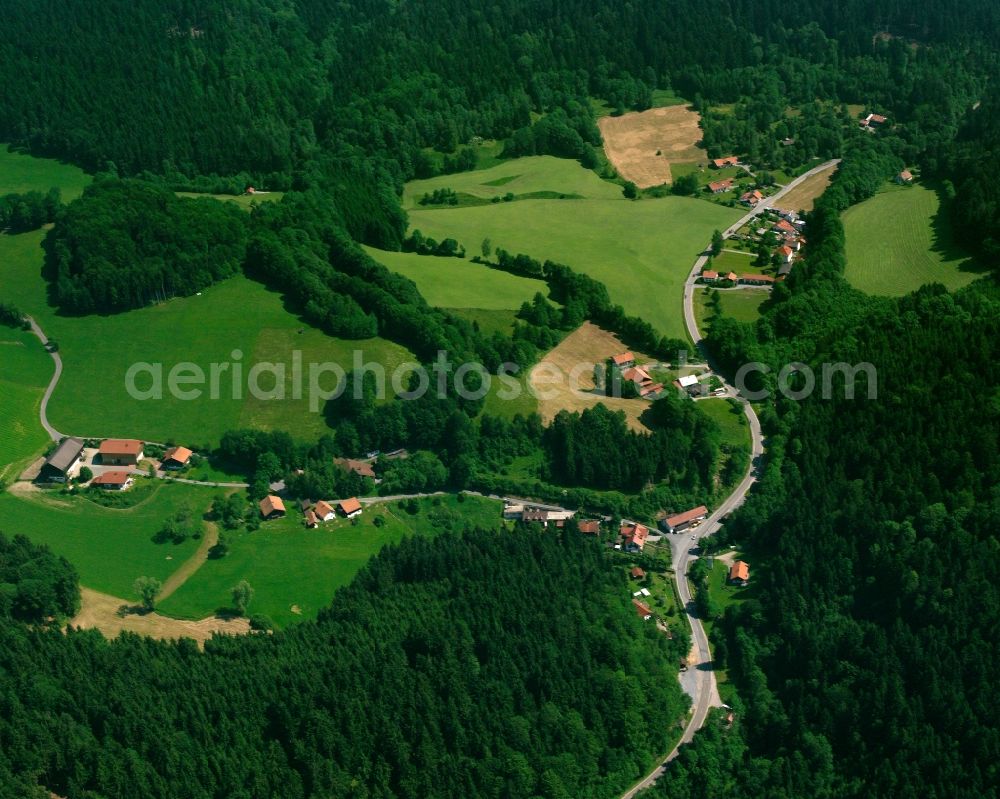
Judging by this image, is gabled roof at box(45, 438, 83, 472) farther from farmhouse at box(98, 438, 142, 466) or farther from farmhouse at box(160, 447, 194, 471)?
farmhouse at box(160, 447, 194, 471)

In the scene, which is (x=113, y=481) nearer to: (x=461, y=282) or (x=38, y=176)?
(x=461, y=282)

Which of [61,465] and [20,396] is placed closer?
[61,465]

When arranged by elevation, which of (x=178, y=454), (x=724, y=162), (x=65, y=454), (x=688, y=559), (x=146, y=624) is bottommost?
(x=688, y=559)

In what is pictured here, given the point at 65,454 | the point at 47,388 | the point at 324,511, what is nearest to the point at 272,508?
the point at 324,511

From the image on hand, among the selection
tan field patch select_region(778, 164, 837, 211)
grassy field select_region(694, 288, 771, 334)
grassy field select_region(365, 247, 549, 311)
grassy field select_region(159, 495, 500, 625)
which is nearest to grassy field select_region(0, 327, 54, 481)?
grassy field select_region(159, 495, 500, 625)

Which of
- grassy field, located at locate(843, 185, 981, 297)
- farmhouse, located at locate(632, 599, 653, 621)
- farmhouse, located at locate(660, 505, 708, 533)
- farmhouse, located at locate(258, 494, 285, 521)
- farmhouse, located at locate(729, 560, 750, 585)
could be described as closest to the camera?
farmhouse, located at locate(632, 599, 653, 621)

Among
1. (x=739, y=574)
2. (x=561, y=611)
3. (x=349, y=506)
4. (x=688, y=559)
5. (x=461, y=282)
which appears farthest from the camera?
(x=461, y=282)

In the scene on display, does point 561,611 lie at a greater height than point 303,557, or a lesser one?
greater

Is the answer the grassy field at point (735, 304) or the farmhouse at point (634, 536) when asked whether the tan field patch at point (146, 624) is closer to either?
Answer: the farmhouse at point (634, 536)
